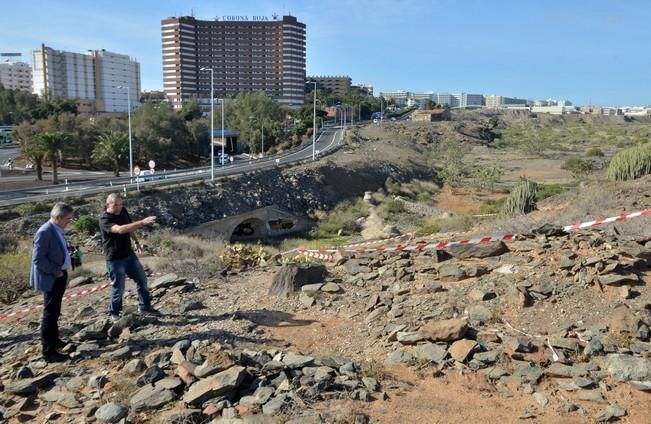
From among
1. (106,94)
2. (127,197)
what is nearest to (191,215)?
(127,197)

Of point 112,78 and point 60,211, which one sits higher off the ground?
point 112,78

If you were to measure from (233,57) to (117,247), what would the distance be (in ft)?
485

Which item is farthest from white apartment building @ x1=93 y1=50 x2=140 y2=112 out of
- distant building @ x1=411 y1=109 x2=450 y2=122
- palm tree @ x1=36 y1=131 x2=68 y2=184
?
palm tree @ x1=36 y1=131 x2=68 y2=184

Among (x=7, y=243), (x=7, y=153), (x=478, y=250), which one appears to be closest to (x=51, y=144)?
(x=7, y=243)

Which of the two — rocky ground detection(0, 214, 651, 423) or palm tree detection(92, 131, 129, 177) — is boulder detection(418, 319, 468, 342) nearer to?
rocky ground detection(0, 214, 651, 423)

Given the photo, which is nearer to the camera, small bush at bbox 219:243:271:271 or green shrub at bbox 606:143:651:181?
small bush at bbox 219:243:271:271

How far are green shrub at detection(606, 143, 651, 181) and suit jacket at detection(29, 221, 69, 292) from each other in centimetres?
2318

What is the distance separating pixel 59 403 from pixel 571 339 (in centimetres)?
588

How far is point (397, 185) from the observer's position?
164 ft

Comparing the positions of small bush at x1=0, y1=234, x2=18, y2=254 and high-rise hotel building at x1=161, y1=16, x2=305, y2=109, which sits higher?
high-rise hotel building at x1=161, y1=16, x2=305, y2=109

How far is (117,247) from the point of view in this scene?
288 inches

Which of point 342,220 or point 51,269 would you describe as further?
point 342,220

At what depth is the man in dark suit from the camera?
6.26 meters

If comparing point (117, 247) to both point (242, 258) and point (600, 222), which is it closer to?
point (242, 258)
